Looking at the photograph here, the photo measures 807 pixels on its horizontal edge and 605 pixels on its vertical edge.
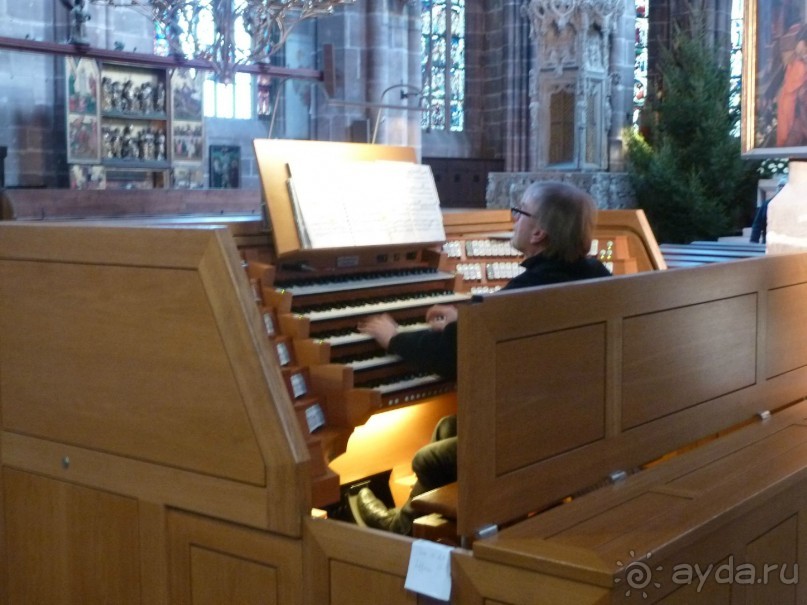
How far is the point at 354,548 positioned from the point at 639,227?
2.75 metres

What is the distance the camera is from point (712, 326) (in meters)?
3.50

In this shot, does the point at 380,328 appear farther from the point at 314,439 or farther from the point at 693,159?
the point at 693,159

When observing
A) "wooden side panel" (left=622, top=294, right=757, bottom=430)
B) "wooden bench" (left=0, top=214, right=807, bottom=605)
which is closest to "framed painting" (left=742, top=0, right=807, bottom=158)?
"wooden side panel" (left=622, top=294, right=757, bottom=430)

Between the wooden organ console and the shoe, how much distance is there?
0.36 m

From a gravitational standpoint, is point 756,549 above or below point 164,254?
below

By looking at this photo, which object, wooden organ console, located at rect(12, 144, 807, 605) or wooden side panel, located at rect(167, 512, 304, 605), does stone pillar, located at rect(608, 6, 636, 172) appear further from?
wooden side panel, located at rect(167, 512, 304, 605)

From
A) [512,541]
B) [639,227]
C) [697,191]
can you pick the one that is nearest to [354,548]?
[512,541]

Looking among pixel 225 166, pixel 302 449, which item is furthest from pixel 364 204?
pixel 225 166

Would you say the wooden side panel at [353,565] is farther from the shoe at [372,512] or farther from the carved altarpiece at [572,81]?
the carved altarpiece at [572,81]

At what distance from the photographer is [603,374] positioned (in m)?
2.96

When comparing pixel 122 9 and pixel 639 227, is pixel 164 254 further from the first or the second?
pixel 122 9

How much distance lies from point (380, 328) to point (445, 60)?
17.0 m

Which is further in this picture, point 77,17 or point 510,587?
point 77,17

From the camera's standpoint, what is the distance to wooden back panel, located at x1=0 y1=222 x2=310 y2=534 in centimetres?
272
